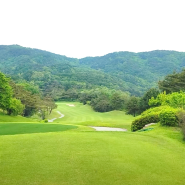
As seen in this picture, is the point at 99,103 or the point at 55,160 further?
the point at 99,103

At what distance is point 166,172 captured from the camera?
7590 millimetres

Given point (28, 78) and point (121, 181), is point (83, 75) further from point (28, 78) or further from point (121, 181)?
point (121, 181)

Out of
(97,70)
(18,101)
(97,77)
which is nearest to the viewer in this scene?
(18,101)

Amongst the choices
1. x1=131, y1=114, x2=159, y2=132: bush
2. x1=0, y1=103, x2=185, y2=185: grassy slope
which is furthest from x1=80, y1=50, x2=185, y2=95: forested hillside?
x1=0, y1=103, x2=185, y2=185: grassy slope

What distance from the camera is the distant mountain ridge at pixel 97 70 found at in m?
137

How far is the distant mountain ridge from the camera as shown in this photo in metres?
137

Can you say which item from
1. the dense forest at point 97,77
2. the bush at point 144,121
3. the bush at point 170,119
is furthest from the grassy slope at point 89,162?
the dense forest at point 97,77

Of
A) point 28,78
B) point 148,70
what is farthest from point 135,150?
point 148,70

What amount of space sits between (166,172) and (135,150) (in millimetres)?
2349

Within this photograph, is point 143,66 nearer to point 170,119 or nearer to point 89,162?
point 170,119

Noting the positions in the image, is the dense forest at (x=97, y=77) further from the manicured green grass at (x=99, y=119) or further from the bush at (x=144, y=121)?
the bush at (x=144, y=121)

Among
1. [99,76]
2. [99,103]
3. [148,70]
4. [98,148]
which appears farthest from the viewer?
[148,70]

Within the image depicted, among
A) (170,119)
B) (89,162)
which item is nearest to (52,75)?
(170,119)

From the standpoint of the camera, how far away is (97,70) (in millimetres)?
177625
